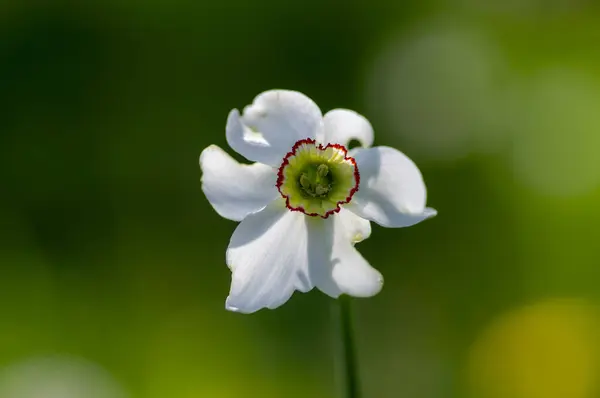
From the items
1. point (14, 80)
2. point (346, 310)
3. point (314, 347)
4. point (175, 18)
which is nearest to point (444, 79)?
point (175, 18)

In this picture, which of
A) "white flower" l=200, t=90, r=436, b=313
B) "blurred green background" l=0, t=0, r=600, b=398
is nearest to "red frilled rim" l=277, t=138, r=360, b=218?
"white flower" l=200, t=90, r=436, b=313

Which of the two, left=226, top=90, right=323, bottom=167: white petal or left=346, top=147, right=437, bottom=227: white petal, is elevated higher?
left=226, top=90, right=323, bottom=167: white petal

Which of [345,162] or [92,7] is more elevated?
[92,7]

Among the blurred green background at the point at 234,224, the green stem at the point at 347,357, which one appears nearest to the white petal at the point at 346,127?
the green stem at the point at 347,357

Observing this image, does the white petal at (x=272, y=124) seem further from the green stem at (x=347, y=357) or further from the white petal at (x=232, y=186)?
the green stem at (x=347, y=357)

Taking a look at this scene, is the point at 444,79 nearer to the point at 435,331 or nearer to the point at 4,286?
the point at 435,331

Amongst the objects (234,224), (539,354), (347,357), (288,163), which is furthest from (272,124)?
(539,354)

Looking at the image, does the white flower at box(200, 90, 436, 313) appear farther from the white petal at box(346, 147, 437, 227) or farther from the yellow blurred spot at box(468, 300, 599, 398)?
the yellow blurred spot at box(468, 300, 599, 398)
